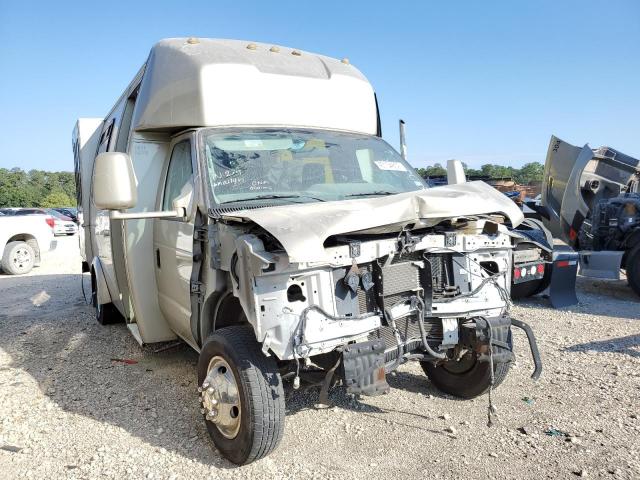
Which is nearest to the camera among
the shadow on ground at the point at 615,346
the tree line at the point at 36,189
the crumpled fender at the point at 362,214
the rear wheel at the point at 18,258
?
the crumpled fender at the point at 362,214

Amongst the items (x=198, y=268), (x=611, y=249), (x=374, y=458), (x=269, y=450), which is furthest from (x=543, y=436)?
(x=611, y=249)

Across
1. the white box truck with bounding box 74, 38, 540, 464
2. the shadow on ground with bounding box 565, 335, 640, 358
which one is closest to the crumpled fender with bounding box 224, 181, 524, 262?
the white box truck with bounding box 74, 38, 540, 464

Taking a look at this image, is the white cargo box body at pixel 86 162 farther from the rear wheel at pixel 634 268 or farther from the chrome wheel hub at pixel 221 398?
the rear wheel at pixel 634 268

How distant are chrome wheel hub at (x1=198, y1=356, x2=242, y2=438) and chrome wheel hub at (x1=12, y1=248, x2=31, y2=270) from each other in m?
12.0

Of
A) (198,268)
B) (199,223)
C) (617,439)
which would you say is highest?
(199,223)

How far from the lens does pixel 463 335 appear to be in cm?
353

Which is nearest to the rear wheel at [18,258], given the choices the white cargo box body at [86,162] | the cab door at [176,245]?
the white cargo box body at [86,162]

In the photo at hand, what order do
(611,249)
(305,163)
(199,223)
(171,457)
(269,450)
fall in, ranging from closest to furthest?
(269,450), (171,457), (199,223), (305,163), (611,249)

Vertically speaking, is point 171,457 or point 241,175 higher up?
point 241,175

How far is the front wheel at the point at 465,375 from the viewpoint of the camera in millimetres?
3934

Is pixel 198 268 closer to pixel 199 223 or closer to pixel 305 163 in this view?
pixel 199 223

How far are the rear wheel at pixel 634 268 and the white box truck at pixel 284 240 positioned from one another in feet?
17.3

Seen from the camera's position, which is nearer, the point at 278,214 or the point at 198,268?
the point at 278,214

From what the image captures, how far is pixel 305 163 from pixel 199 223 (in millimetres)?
1015
